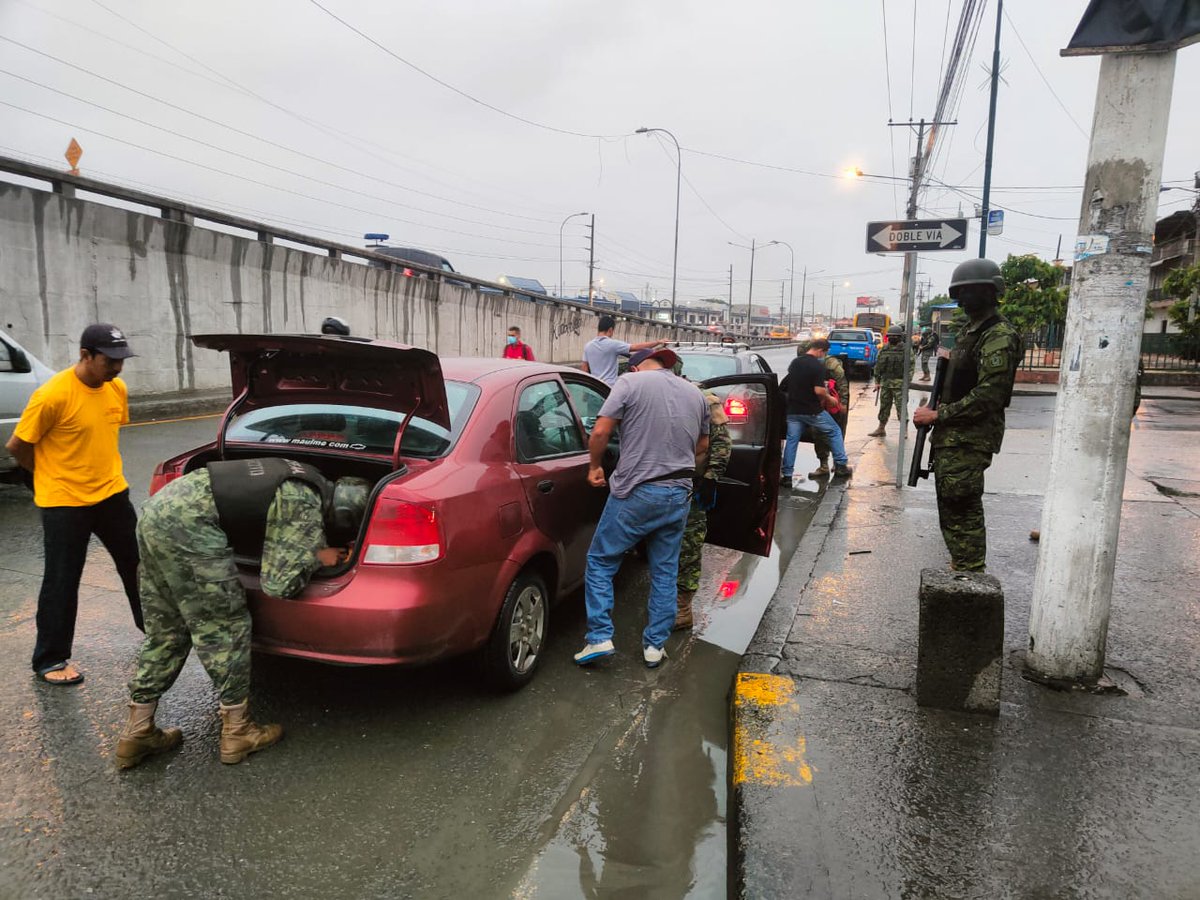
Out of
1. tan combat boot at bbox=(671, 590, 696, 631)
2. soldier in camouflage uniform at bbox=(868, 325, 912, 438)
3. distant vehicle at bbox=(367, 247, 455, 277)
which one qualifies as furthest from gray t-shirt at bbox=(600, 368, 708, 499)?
distant vehicle at bbox=(367, 247, 455, 277)

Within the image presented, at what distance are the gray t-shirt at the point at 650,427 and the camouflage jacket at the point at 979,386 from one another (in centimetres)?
152

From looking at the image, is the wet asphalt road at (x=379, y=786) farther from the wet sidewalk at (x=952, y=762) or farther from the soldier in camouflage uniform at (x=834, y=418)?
the soldier in camouflage uniform at (x=834, y=418)

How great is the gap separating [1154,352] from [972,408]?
2812 centimetres

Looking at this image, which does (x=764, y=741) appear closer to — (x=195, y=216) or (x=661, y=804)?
(x=661, y=804)

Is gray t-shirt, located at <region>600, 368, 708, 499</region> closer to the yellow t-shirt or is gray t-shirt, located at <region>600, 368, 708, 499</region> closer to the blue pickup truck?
the yellow t-shirt

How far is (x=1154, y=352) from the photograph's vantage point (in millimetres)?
26438

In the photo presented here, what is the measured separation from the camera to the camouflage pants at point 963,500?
4.29m

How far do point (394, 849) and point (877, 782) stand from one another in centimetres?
173

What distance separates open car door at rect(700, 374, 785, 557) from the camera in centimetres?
488


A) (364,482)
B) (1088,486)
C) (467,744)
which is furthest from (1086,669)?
(364,482)

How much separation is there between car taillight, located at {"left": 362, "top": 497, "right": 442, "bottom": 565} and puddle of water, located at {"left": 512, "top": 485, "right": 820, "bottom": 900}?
1119mm

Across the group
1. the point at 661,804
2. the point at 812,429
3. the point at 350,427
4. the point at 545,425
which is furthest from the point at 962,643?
the point at 812,429

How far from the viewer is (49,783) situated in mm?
2855

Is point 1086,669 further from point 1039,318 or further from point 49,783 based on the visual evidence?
point 1039,318
